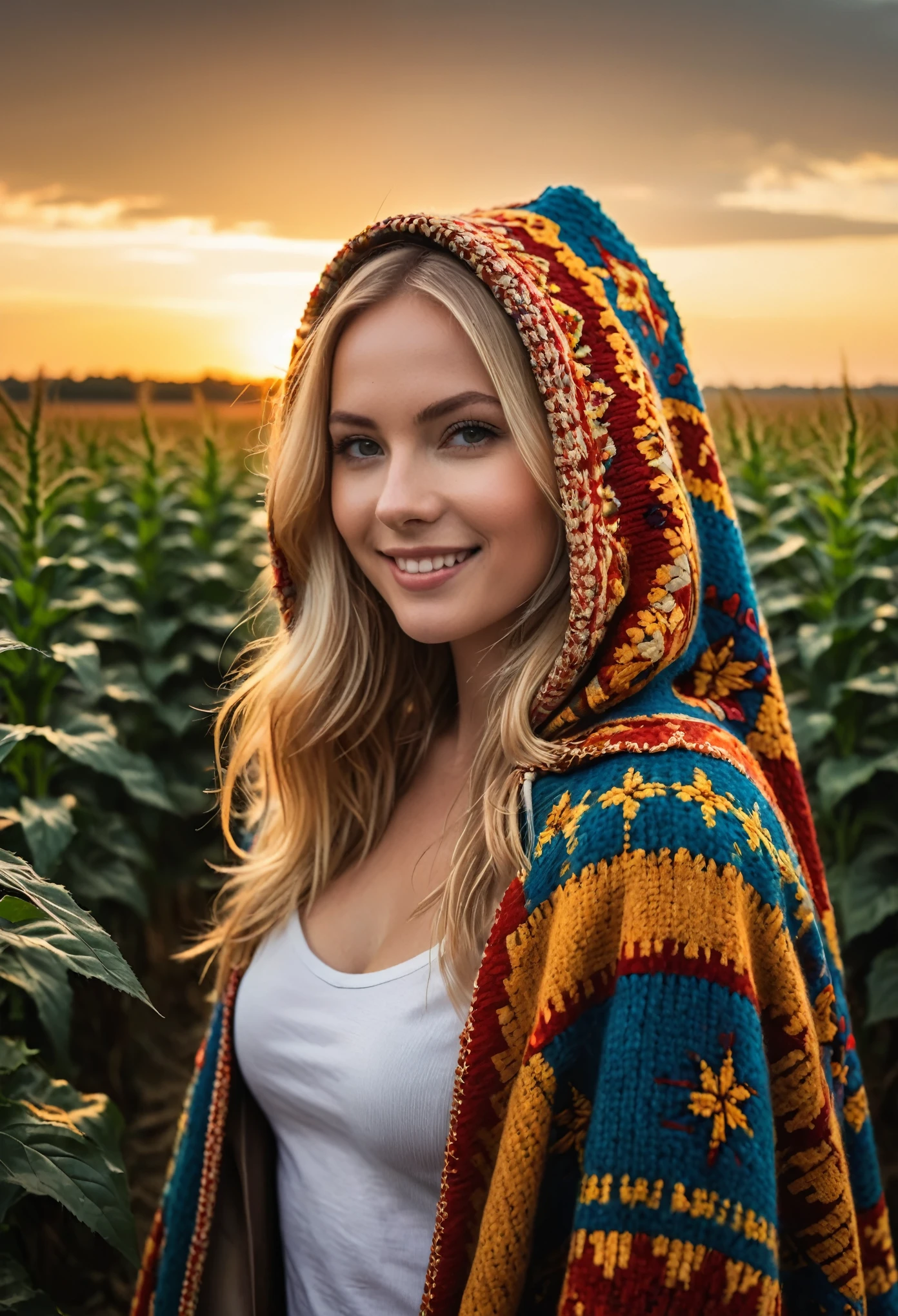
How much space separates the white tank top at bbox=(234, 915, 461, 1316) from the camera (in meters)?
1.49

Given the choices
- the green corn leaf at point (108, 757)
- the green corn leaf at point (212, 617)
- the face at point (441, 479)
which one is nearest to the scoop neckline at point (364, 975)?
the face at point (441, 479)

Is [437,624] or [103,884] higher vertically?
[437,624]

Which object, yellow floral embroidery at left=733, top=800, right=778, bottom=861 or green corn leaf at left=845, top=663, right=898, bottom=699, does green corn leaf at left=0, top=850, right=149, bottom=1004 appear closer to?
yellow floral embroidery at left=733, top=800, right=778, bottom=861

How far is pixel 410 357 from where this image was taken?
5.04ft

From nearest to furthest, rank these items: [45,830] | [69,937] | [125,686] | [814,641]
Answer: [69,937] → [45,830] → [814,641] → [125,686]

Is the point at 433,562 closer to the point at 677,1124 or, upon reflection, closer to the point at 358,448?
the point at 358,448

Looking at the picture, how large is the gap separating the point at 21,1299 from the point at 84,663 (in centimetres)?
152

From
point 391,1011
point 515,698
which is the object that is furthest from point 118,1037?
point 515,698

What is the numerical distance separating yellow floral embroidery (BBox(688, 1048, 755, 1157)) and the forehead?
2.91 feet

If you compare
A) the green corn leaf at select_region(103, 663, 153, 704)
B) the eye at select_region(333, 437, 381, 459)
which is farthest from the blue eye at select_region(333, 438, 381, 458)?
the green corn leaf at select_region(103, 663, 153, 704)

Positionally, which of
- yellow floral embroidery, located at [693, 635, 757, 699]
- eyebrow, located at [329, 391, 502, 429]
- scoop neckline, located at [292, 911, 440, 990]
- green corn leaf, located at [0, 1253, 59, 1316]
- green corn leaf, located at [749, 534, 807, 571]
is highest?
green corn leaf, located at [749, 534, 807, 571]

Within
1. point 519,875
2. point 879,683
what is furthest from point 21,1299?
point 879,683

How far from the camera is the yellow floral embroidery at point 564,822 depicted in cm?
135

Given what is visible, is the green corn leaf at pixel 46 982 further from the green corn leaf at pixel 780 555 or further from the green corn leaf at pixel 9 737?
the green corn leaf at pixel 780 555
